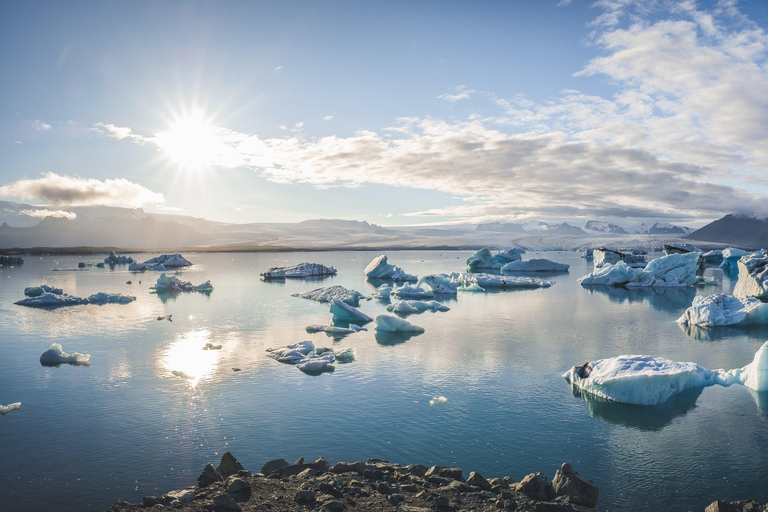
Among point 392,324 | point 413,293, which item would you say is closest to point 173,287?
point 413,293

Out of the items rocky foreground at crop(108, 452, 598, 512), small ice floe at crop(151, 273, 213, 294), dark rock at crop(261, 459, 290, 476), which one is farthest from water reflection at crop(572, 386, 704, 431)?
small ice floe at crop(151, 273, 213, 294)

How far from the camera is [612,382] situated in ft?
30.8

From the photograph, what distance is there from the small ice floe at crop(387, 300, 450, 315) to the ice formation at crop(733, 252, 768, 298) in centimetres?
1370

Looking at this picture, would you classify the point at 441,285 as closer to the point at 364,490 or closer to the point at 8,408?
the point at 8,408

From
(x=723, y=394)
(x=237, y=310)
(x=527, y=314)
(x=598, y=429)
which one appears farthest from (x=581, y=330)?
(x=237, y=310)

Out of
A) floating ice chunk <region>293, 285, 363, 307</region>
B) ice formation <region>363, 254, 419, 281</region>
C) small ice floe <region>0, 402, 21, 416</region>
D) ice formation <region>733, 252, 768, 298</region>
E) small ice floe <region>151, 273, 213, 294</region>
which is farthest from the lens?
ice formation <region>363, 254, 419, 281</region>

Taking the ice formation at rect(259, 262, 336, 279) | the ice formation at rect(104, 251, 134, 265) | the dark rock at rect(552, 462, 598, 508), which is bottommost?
the dark rock at rect(552, 462, 598, 508)

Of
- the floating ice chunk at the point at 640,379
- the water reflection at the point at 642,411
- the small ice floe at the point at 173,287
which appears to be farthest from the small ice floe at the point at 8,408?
the small ice floe at the point at 173,287

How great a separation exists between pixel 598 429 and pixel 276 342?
9.44m

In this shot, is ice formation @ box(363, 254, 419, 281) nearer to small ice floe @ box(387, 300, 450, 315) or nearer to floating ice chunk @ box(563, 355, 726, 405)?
small ice floe @ box(387, 300, 450, 315)

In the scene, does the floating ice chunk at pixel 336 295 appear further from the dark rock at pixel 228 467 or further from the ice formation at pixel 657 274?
the ice formation at pixel 657 274

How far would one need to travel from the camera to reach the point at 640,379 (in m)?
9.26

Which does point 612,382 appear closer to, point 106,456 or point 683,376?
point 683,376

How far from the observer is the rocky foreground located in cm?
529
